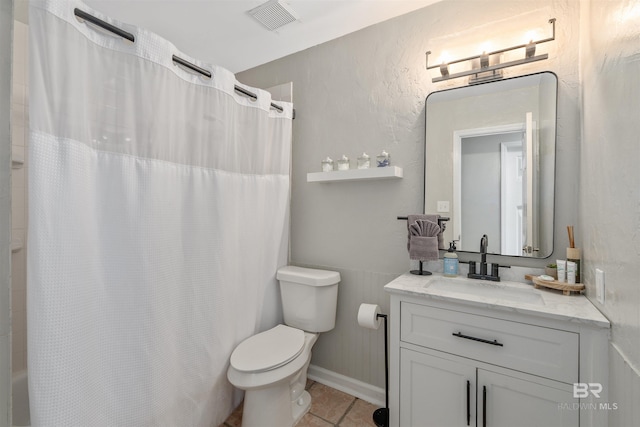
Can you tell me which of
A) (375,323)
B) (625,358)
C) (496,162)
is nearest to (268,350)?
(375,323)

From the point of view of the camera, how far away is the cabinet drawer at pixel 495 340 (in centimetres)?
102

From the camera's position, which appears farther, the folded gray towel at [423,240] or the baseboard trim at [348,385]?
the baseboard trim at [348,385]

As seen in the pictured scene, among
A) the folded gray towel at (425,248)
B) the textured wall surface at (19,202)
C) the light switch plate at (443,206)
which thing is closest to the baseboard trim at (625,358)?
the folded gray towel at (425,248)

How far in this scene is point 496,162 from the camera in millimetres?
1515

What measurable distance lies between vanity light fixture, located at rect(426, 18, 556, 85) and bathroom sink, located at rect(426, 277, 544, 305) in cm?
106

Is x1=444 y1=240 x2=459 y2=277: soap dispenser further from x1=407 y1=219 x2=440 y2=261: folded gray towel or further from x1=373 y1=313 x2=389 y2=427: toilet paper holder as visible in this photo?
x1=373 y1=313 x2=389 y2=427: toilet paper holder

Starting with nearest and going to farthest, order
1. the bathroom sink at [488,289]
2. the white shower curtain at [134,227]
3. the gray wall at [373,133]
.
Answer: the white shower curtain at [134,227], the bathroom sink at [488,289], the gray wall at [373,133]

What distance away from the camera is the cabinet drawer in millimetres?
1023

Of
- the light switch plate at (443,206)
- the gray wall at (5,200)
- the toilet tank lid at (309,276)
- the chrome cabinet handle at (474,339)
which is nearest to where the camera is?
the gray wall at (5,200)

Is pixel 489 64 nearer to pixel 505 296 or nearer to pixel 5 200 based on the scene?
pixel 505 296

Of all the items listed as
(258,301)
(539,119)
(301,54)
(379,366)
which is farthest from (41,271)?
(539,119)

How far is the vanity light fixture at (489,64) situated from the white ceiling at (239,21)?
462 mm

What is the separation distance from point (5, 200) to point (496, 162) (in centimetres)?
193

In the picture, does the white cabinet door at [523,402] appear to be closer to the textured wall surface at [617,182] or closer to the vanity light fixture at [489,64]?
the textured wall surface at [617,182]
